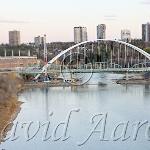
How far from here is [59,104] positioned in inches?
419

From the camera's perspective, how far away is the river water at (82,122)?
6.50m

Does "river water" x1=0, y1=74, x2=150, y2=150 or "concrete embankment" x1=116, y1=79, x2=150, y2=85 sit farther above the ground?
"concrete embankment" x1=116, y1=79, x2=150, y2=85

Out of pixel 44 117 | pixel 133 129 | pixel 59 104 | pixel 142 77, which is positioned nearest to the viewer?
pixel 133 129

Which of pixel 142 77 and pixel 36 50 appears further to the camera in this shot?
pixel 36 50

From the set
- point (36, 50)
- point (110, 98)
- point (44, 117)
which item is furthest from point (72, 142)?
point (36, 50)

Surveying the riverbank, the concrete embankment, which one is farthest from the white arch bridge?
the riverbank

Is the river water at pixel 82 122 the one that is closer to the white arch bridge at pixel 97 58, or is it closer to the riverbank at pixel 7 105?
the riverbank at pixel 7 105

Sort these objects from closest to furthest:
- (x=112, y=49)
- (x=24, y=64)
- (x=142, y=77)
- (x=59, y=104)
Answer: (x=59, y=104)
(x=142, y=77)
(x=24, y=64)
(x=112, y=49)

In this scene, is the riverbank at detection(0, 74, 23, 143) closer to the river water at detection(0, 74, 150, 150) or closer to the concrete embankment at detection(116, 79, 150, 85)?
the river water at detection(0, 74, 150, 150)

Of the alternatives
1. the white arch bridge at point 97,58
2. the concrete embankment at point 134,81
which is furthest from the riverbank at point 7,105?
the white arch bridge at point 97,58

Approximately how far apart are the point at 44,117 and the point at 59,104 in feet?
6.06

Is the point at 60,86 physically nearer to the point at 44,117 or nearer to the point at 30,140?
the point at 44,117

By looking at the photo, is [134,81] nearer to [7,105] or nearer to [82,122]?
[7,105]

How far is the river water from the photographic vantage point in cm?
650
